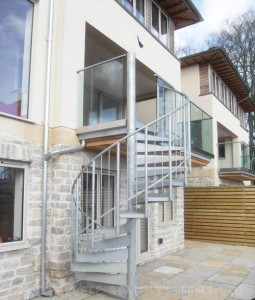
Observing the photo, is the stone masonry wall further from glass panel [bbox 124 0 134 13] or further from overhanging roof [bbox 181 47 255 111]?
overhanging roof [bbox 181 47 255 111]

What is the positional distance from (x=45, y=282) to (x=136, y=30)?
18.2 feet

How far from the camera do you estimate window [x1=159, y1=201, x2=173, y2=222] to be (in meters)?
8.69

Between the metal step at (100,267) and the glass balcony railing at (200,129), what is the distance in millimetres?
4446

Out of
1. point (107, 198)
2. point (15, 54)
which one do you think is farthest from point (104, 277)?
point (15, 54)

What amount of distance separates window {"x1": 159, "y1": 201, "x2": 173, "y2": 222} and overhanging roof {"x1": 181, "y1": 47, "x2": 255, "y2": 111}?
22.1ft

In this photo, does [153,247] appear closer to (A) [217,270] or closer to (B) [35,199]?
(A) [217,270]

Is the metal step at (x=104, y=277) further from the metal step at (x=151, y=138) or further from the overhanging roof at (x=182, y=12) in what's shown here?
the overhanging roof at (x=182, y=12)

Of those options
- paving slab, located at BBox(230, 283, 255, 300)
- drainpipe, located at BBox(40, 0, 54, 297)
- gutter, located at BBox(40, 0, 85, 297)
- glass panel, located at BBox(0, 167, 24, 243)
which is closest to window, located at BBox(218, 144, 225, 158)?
paving slab, located at BBox(230, 283, 255, 300)

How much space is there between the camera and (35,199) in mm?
5137

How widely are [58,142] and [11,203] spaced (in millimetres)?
1171

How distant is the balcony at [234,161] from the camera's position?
14453 millimetres

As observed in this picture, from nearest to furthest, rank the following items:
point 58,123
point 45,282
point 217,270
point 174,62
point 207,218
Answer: point 45,282, point 58,123, point 217,270, point 174,62, point 207,218

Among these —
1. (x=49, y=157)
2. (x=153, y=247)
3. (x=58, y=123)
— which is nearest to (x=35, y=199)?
(x=49, y=157)

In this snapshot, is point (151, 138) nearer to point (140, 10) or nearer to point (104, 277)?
point (104, 277)
